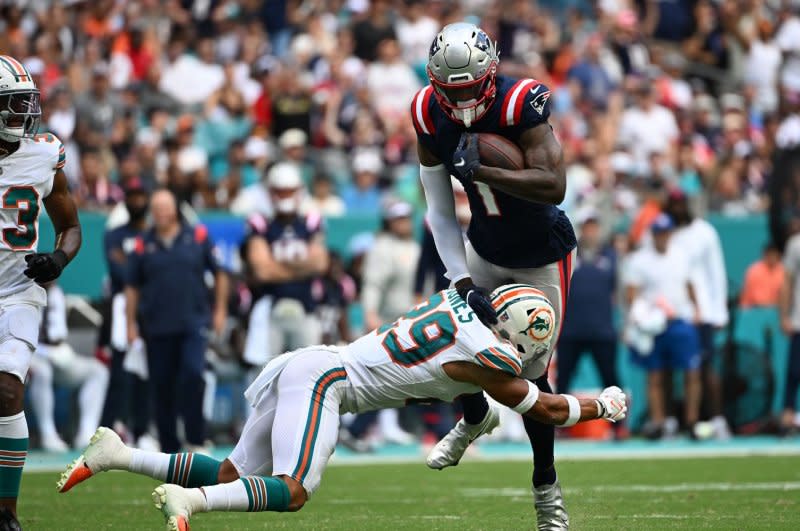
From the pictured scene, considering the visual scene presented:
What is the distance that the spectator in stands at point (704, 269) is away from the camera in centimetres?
1184

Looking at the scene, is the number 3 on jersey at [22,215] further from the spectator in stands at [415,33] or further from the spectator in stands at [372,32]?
the spectator in stands at [415,33]

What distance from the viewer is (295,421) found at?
17.4 ft

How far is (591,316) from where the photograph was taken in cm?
1155

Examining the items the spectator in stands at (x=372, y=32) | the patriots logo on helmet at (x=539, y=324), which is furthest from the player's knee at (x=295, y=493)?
the spectator in stands at (x=372, y=32)

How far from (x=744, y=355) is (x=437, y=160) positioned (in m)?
6.96

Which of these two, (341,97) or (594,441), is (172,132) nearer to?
(341,97)

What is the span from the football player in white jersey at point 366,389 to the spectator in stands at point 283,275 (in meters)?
5.15

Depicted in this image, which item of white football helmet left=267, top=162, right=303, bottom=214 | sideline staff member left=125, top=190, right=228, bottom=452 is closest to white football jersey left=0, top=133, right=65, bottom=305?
sideline staff member left=125, top=190, right=228, bottom=452

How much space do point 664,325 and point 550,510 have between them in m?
6.08

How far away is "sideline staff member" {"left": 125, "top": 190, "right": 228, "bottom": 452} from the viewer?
978 centimetres

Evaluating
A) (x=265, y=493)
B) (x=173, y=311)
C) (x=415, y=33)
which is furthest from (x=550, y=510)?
(x=415, y=33)

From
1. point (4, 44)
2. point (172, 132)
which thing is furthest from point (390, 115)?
point (4, 44)

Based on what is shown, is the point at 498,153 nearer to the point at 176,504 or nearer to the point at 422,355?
the point at 422,355

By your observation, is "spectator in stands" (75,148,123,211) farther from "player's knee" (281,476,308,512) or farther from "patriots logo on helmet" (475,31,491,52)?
"player's knee" (281,476,308,512)
